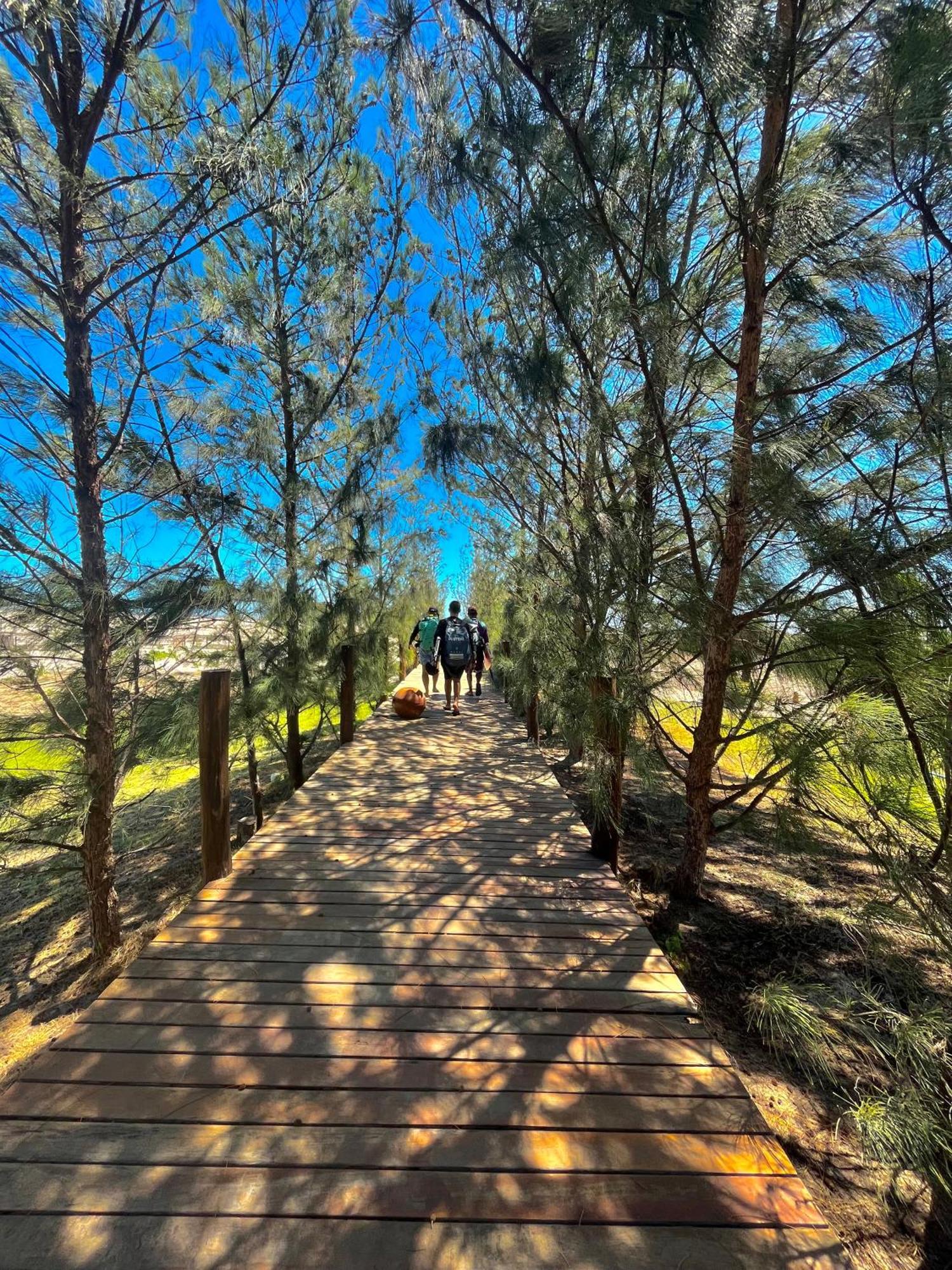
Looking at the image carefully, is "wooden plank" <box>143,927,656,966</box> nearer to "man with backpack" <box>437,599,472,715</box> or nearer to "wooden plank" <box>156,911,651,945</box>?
"wooden plank" <box>156,911,651,945</box>

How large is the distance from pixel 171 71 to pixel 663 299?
3.05m

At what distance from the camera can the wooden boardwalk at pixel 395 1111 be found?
114 cm

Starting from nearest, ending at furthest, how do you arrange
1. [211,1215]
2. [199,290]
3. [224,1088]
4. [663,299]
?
[211,1215], [224,1088], [663,299], [199,290]

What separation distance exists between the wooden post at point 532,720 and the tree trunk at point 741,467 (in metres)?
2.95

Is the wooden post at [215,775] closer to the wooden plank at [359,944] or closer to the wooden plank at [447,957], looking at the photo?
the wooden plank at [359,944]

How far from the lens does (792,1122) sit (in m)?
1.99

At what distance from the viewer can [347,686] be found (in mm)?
5680

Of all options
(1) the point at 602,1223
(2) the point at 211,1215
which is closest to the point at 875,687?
(1) the point at 602,1223

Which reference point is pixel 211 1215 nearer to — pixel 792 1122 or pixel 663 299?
pixel 792 1122

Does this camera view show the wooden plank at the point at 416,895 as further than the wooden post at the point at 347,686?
No

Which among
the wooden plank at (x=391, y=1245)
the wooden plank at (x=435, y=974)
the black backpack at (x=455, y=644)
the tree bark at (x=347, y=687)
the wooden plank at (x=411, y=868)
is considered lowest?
the wooden plank at (x=391, y=1245)

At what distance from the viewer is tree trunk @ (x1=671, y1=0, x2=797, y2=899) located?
212cm

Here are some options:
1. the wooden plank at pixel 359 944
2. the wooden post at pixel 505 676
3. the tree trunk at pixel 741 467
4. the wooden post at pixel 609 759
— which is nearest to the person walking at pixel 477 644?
the wooden post at pixel 505 676

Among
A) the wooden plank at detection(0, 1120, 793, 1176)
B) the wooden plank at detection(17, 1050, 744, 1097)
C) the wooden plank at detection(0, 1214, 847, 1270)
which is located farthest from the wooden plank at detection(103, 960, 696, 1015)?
the wooden plank at detection(0, 1214, 847, 1270)
